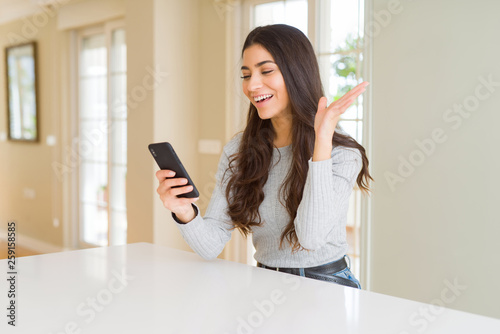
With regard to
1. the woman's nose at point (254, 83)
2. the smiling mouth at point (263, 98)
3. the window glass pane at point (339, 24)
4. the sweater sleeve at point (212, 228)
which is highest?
the window glass pane at point (339, 24)

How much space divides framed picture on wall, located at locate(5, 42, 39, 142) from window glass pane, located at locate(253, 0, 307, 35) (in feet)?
9.84

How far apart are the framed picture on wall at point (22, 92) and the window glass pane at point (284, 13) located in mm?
2999

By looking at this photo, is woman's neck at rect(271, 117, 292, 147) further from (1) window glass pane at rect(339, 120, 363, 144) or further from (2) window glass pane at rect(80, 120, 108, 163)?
(2) window glass pane at rect(80, 120, 108, 163)

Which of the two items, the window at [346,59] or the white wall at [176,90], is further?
the white wall at [176,90]

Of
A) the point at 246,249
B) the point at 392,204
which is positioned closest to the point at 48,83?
the point at 246,249

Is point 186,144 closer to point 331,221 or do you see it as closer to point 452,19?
point 452,19

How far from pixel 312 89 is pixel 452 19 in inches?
45.8

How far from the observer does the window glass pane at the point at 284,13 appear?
320 cm

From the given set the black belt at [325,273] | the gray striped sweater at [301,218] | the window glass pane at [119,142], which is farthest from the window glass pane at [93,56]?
the black belt at [325,273]

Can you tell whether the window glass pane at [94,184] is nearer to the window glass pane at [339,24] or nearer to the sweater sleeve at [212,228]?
the window glass pane at [339,24]

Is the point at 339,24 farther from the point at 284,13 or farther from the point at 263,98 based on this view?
the point at 263,98

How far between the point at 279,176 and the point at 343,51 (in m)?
1.56

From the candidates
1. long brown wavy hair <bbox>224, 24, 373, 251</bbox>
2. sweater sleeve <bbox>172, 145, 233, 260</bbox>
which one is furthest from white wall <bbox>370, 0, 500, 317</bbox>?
sweater sleeve <bbox>172, 145, 233, 260</bbox>

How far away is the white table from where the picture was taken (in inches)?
37.6
